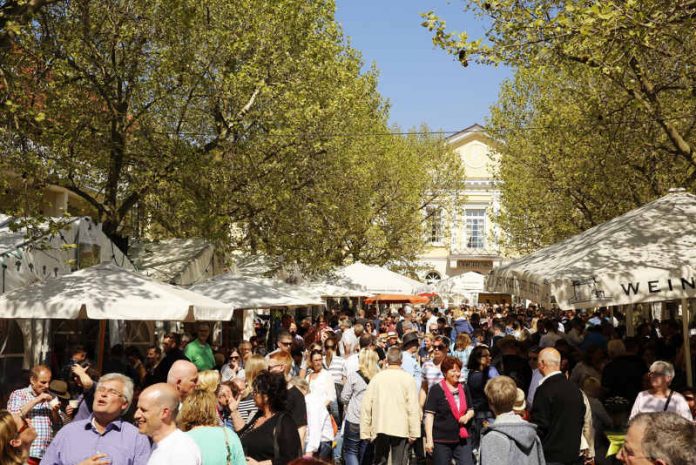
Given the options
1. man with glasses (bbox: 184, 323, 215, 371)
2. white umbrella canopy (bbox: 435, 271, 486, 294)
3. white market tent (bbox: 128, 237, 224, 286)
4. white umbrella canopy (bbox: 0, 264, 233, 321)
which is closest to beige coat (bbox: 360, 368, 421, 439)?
white umbrella canopy (bbox: 0, 264, 233, 321)

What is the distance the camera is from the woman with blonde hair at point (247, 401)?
726 centimetres

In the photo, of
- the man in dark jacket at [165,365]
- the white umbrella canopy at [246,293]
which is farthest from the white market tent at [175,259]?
the man in dark jacket at [165,365]

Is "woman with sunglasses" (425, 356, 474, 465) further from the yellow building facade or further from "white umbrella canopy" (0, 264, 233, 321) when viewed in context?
the yellow building facade

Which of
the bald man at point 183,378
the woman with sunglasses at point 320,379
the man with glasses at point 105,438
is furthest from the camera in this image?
the woman with sunglasses at point 320,379

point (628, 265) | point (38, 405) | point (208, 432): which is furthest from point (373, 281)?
point (208, 432)

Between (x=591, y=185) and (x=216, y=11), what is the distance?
37.2ft

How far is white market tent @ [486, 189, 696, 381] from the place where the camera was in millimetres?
9016

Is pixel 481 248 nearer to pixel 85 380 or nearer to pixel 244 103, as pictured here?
pixel 244 103

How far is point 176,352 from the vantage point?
11.4 meters

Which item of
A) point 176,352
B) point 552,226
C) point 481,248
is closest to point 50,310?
point 176,352

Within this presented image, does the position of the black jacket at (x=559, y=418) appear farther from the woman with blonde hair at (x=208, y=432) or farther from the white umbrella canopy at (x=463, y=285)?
the white umbrella canopy at (x=463, y=285)

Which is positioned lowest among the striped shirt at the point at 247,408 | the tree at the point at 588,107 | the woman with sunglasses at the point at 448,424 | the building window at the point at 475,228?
the woman with sunglasses at the point at 448,424

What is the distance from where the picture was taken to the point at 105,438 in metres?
5.50

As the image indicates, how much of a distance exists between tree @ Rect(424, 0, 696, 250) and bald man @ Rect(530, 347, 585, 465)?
4.36 m
